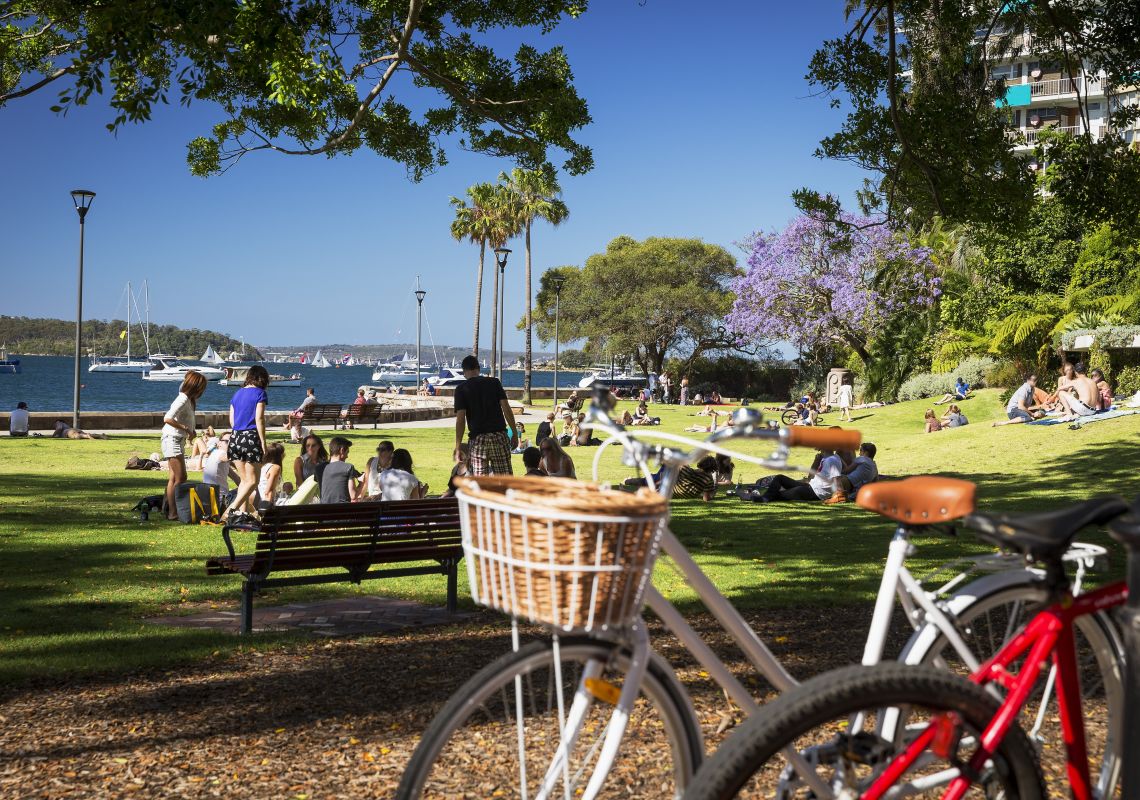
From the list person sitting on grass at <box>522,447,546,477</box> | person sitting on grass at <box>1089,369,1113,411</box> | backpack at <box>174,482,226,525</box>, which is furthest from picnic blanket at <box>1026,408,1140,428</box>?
backpack at <box>174,482,226,525</box>

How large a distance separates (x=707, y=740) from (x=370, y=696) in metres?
1.68

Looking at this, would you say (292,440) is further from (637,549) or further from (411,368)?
(411,368)

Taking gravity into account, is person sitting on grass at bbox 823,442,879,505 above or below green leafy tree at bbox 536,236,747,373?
below

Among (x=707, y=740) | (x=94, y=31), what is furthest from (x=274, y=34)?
(x=707, y=740)

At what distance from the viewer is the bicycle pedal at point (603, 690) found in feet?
7.86

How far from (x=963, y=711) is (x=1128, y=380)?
88.7ft

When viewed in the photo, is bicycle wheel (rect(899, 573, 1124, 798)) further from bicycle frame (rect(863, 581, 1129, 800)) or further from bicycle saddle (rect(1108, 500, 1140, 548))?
bicycle saddle (rect(1108, 500, 1140, 548))

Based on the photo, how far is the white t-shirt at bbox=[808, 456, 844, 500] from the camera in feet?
44.1

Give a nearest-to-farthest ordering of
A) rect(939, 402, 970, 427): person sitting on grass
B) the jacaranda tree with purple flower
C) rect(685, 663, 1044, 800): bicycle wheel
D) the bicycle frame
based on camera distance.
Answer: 1. rect(685, 663, 1044, 800): bicycle wheel
2. the bicycle frame
3. rect(939, 402, 970, 427): person sitting on grass
4. the jacaranda tree with purple flower

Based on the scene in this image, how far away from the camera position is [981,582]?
2.62 meters

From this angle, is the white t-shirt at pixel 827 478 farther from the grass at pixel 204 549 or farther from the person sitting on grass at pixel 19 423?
the person sitting on grass at pixel 19 423

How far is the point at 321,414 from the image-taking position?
2769 centimetres

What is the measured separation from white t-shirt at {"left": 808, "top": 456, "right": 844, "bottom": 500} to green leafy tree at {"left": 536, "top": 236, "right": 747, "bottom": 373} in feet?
153

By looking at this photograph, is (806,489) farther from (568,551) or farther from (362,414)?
(362,414)
